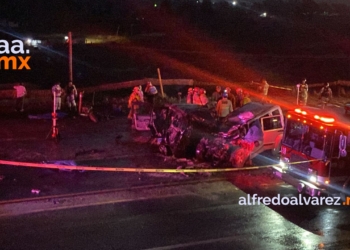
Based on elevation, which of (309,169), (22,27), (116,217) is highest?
(22,27)

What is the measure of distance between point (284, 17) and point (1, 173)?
105 m

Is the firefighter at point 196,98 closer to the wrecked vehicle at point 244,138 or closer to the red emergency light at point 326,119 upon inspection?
the wrecked vehicle at point 244,138

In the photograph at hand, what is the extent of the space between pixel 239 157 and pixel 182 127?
186cm

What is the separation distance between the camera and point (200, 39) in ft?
239

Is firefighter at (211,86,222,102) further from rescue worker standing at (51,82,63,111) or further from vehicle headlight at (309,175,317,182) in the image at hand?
vehicle headlight at (309,175,317,182)

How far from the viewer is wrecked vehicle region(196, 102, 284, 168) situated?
13383mm

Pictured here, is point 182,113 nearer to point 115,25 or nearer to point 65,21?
point 65,21

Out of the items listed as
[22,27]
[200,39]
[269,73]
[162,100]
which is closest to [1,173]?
[162,100]

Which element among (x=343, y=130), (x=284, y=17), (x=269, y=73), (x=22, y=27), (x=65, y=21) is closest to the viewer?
(x=343, y=130)

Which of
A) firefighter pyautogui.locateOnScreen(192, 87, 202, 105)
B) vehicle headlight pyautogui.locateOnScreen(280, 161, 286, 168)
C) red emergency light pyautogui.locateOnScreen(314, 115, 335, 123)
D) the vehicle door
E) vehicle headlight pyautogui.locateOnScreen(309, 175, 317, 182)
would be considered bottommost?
vehicle headlight pyautogui.locateOnScreen(309, 175, 317, 182)

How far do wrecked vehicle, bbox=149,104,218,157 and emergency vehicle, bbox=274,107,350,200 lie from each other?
3210 millimetres

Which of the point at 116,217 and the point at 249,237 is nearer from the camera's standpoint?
the point at 249,237

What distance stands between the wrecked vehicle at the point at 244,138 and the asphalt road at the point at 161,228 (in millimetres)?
2355

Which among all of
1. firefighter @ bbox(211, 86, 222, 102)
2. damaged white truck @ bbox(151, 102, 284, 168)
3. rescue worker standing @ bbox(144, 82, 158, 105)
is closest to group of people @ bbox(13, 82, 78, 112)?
rescue worker standing @ bbox(144, 82, 158, 105)
